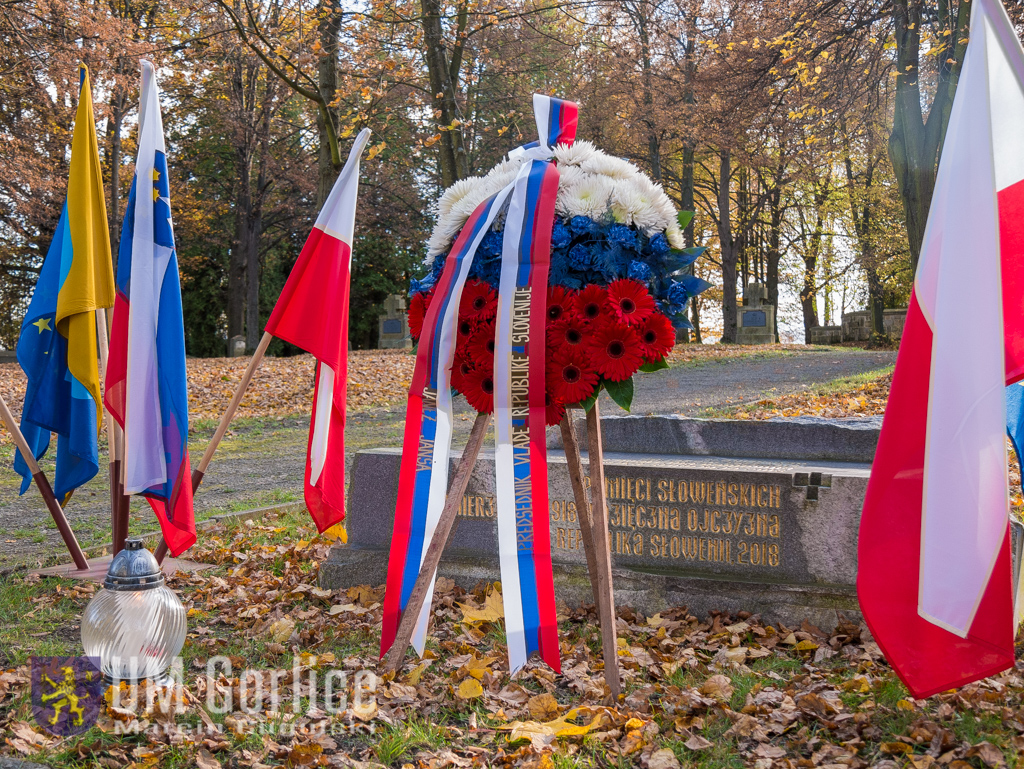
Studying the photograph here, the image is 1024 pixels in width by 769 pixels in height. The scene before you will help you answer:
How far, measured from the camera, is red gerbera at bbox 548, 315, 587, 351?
3230 mm

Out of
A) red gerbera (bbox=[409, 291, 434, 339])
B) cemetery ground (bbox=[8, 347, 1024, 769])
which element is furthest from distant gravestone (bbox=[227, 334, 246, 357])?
red gerbera (bbox=[409, 291, 434, 339])

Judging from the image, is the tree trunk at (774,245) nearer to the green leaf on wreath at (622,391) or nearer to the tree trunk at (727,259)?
the tree trunk at (727,259)

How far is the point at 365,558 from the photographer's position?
15.6 feet

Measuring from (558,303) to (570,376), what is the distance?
28cm

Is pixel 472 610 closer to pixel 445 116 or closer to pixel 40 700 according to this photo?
pixel 40 700

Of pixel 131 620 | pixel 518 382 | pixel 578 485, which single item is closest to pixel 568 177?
pixel 518 382

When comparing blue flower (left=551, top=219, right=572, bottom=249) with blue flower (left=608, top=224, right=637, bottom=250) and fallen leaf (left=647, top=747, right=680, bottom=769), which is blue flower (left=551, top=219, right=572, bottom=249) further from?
fallen leaf (left=647, top=747, right=680, bottom=769)

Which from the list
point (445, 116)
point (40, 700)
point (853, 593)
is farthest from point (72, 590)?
point (445, 116)

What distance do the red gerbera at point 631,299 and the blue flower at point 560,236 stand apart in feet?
0.83

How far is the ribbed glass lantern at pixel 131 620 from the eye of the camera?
3.18m

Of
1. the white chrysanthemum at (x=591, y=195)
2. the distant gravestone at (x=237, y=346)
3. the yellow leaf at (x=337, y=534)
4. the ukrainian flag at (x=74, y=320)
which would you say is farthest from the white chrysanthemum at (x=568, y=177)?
the distant gravestone at (x=237, y=346)

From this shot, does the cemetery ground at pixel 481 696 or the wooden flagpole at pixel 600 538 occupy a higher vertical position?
the wooden flagpole at pixel 600 538

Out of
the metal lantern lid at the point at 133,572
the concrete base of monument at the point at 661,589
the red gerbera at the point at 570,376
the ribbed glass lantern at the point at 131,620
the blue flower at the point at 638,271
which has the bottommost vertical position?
the concrete base of monument at the point at 661,589

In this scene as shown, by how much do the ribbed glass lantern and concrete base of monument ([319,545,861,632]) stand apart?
5.07ft
